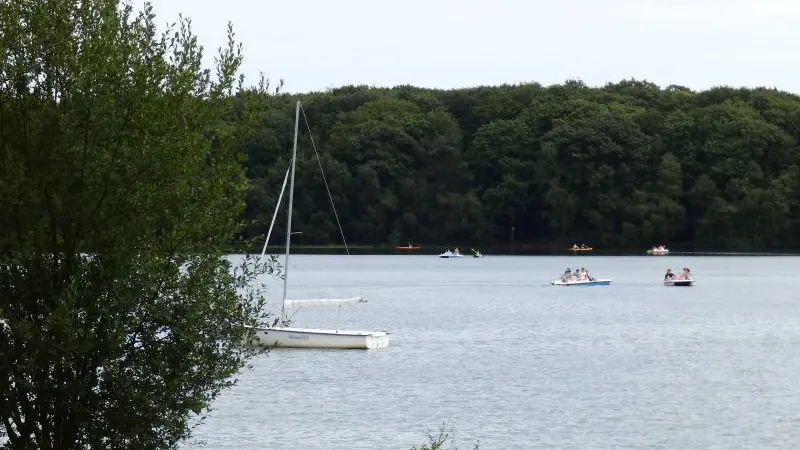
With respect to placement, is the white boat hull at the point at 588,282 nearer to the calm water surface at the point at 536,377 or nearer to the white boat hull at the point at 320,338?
the calm water surface at the point at 536,377

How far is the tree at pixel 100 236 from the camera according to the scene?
18.3m

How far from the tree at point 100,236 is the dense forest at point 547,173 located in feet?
451

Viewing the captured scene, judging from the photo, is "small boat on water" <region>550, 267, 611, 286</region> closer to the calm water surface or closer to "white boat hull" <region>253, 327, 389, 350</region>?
the calm water surface

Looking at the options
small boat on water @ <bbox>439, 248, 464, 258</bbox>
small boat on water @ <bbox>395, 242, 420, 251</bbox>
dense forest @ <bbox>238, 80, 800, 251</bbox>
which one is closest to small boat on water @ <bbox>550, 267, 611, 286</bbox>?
dense forest @ <bbox>238, 80, 800, 251</bbox>

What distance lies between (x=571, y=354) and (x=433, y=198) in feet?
367

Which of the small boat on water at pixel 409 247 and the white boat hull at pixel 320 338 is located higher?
the small boat on water at pixel 409 247

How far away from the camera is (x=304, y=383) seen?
49938 millimetres

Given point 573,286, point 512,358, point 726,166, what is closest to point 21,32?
point 512,358

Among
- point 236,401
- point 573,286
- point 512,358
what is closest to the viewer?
point 236,401

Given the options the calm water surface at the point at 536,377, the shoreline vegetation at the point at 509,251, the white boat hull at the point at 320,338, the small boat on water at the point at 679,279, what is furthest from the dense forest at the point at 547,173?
the white boat hull at the point at 320,338

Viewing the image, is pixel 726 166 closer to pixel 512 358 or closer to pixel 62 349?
pixel 512 358

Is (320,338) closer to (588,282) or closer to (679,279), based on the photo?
(588,282)

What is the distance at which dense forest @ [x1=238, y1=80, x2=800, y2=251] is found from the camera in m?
164

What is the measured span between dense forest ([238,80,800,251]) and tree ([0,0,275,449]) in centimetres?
13740
